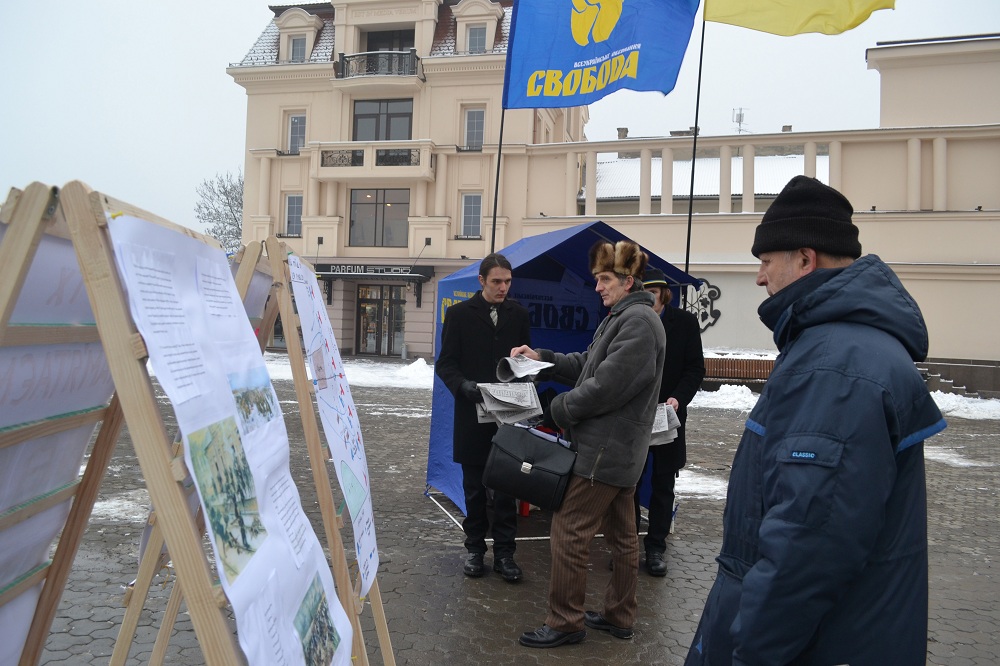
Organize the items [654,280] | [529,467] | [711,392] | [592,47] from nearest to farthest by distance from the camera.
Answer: [529,467] < [654,280] < [592,47] < [711,392]

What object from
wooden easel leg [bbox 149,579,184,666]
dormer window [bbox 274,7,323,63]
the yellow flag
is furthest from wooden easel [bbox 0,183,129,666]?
dormer window [bbox 274,7,323,63]

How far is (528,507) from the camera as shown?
6234mm

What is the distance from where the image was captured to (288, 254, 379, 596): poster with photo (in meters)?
2.37

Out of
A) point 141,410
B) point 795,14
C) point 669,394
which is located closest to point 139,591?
point 141,410

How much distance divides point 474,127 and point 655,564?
2570 cm

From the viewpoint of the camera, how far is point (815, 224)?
176 cm

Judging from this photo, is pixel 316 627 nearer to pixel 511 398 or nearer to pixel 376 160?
pixel 511 398

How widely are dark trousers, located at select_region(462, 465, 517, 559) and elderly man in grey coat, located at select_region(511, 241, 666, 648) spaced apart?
102 cm

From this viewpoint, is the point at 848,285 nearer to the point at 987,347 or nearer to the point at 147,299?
the point at 147,299

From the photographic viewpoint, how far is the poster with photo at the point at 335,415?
7.76ft

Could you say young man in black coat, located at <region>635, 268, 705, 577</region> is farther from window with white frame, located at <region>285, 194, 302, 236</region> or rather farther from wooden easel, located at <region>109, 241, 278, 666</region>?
window with white frame, located at <region>285, 194, 302, 236</region>

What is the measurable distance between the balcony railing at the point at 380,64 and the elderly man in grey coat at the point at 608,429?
26.6 m

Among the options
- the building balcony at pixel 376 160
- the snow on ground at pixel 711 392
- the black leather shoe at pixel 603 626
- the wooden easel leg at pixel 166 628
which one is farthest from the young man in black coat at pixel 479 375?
the building balcony at pixel 376 160

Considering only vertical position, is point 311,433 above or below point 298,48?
below
